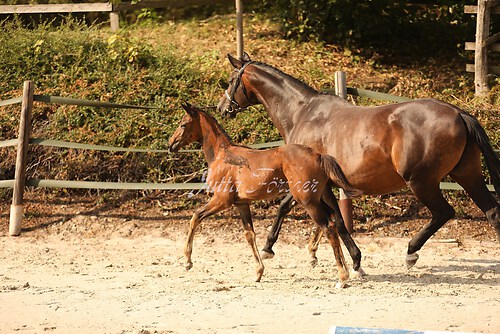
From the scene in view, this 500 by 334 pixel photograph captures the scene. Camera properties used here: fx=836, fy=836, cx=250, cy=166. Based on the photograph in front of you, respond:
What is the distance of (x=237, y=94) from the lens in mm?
9102

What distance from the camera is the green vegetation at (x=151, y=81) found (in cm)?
1170

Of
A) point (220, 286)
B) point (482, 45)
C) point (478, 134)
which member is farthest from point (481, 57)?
point (220, 286)

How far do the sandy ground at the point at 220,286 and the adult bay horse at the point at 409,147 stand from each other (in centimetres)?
77

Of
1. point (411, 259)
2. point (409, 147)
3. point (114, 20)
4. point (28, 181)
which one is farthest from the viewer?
point (114, 20)

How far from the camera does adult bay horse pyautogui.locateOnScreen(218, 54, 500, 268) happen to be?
7.62 metres

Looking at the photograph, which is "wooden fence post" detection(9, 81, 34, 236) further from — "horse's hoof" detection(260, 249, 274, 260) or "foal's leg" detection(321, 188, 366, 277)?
"foal's leg" detection(321, 188, 366, 277)

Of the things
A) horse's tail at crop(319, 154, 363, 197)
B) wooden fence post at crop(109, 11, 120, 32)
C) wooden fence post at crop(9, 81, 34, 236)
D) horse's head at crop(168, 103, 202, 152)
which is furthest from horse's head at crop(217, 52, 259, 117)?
wooden fence post at crop(109, 11, 120, 32)

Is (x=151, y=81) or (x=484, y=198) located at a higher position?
(x=151, y=81)

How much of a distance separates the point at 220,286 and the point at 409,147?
2142 millimetres

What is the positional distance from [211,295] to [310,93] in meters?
A: 2.57

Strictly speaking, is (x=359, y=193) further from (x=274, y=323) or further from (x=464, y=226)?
(x=464, y=226)

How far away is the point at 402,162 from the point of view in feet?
25.3

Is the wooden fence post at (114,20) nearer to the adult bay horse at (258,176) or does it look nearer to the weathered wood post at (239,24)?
the weathered wood post at (239,24)

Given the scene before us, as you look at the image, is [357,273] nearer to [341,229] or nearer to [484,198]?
[341,229]
